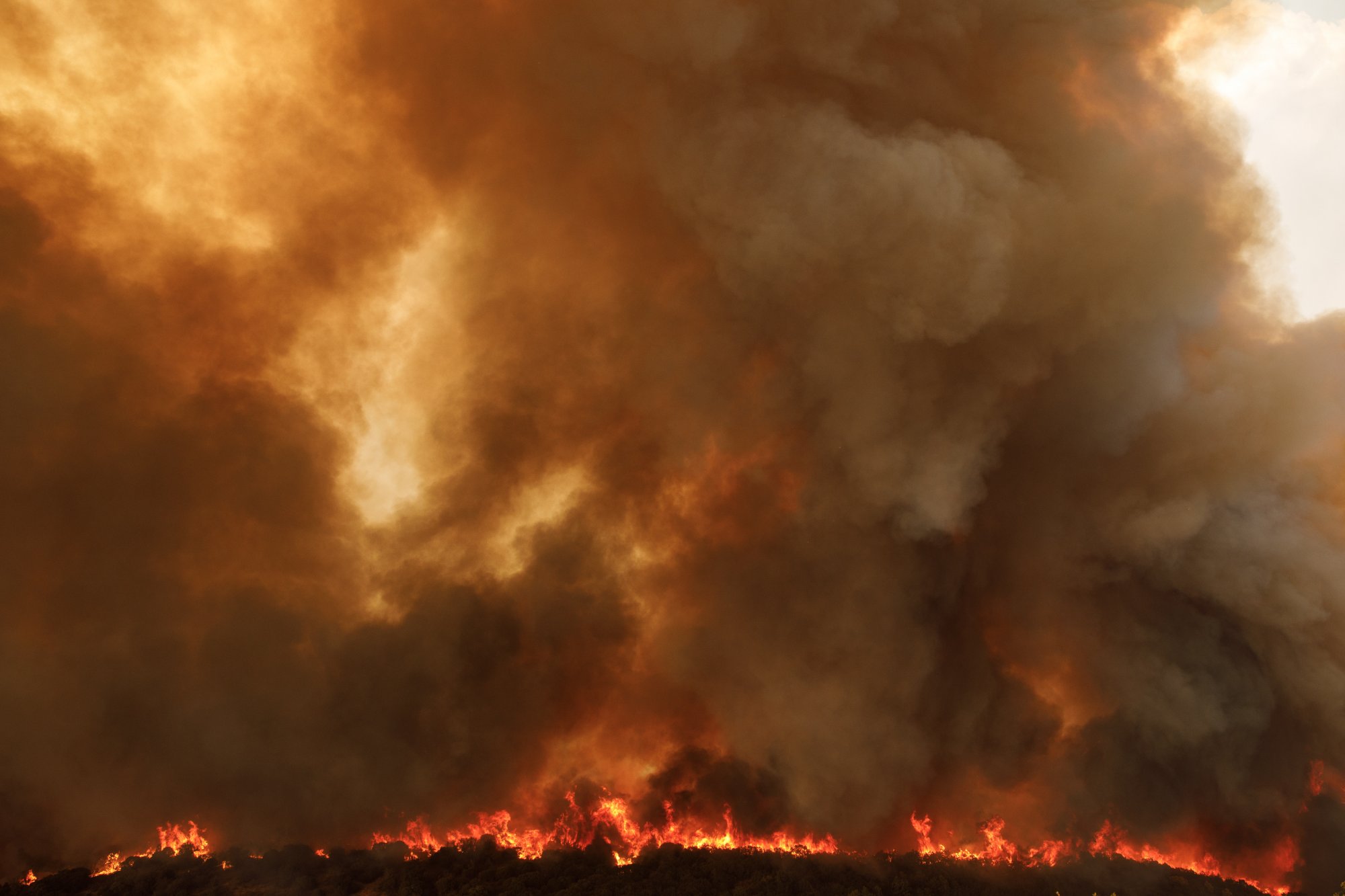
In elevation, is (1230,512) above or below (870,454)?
below

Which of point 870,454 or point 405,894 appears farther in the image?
point 870,454

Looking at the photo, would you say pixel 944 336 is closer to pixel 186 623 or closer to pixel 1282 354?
pixel 1282 354

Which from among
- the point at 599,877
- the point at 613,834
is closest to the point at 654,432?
the point at 613,834

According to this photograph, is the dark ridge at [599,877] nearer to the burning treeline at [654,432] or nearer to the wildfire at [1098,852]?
the wildfire at [1098,852]

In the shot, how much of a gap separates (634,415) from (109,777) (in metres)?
15.8

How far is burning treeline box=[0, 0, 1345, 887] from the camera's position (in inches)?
875

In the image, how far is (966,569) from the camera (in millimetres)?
25000

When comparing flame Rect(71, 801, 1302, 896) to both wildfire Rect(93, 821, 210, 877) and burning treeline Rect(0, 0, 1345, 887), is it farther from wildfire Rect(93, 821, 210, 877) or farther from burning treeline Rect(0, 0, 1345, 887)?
burning treeline Rect(0, 0, 1345, 887)

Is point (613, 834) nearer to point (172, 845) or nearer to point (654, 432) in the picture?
point (654, 432)

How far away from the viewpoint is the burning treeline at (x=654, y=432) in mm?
22219

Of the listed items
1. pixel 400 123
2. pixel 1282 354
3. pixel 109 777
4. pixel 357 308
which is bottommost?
pixel 109 777

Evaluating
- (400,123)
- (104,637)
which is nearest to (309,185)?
(400,123)

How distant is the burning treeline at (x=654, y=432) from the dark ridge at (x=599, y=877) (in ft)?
5.32

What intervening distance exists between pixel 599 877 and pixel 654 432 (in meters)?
11.2
